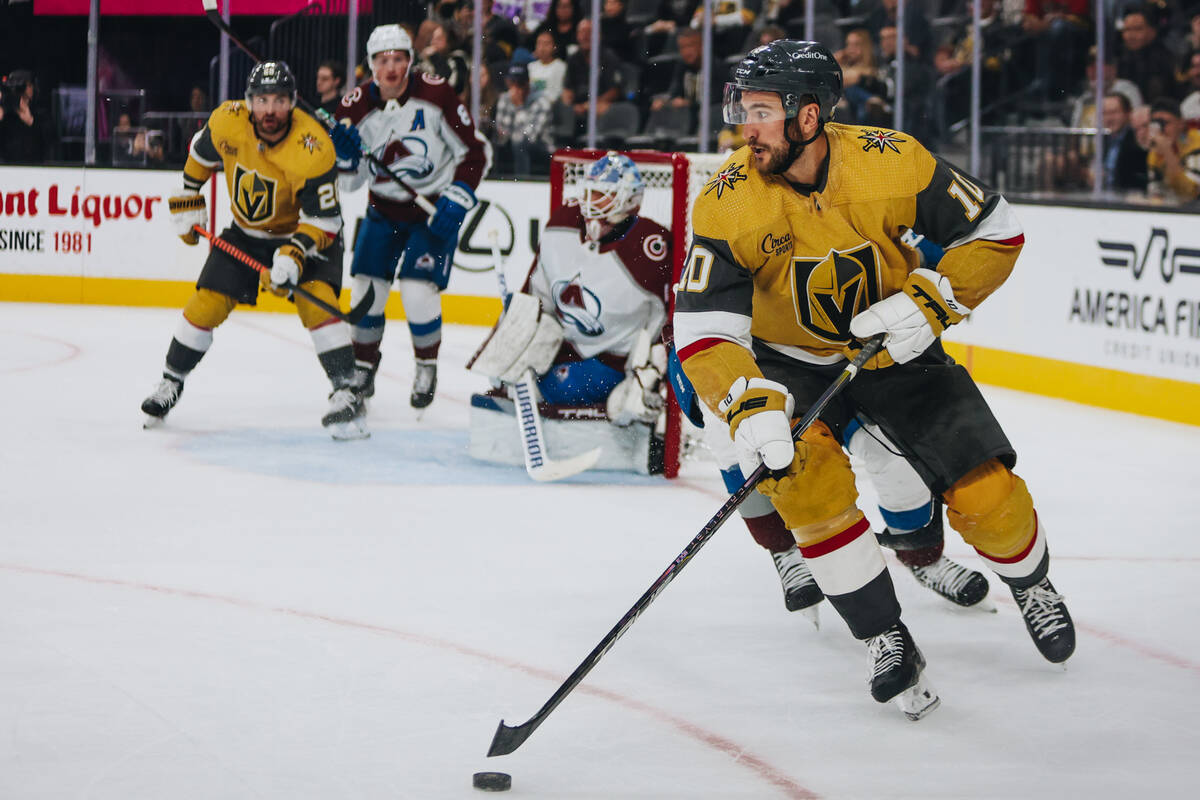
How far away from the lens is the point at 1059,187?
21.1ft

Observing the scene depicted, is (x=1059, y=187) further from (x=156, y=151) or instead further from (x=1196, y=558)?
(x=156, y=151)

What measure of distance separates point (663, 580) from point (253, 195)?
9.59 ft

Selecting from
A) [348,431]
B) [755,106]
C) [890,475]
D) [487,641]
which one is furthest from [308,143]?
[755,106]

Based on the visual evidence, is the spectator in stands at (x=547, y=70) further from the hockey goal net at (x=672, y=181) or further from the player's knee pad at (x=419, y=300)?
the hockey goal net at (x=672, y=181)

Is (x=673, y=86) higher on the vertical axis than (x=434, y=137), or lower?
higher

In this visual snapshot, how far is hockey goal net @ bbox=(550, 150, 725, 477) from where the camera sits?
439 cm

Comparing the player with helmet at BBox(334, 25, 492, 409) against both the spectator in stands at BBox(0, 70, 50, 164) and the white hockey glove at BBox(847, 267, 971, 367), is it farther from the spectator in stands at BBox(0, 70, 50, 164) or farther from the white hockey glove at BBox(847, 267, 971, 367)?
the spectator in stands at BBox(0, 70, 50, 164)

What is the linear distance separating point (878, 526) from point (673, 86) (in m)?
4.71

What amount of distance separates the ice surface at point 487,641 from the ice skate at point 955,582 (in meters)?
0.04

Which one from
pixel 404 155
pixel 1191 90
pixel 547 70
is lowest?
pixel 404 155

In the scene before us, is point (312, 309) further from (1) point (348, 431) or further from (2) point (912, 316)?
(2) point (912, 316)

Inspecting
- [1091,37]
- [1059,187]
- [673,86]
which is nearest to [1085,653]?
[1059,187]

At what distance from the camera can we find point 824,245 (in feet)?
8.18

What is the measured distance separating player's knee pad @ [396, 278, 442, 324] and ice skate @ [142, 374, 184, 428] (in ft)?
2.72
